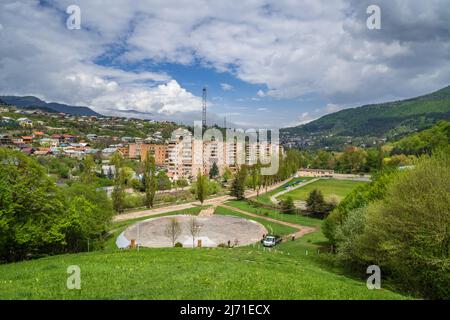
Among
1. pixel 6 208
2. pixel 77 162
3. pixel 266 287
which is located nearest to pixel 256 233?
pixel 6 208

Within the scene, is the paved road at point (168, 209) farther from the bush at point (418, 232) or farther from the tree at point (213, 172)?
the tree at point (213, 172)

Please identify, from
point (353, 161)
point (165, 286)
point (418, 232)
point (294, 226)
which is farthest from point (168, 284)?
point (353, 161)

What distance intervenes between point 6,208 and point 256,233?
3293cm

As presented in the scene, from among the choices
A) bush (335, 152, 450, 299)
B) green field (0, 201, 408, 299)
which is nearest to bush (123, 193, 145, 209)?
green field (0, 201, 408, 299)

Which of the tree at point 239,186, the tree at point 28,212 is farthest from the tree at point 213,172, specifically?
the tree at point 28,212

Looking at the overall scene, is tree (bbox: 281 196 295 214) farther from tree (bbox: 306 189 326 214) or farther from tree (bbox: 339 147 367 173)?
tree (bbox: 339 147 367 173)

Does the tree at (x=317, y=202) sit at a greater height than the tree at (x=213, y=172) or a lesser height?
lesser

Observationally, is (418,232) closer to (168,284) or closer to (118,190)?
(168,284)

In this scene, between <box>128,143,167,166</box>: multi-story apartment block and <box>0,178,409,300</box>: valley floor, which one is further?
<box>128,143,167,166</box>: multi-story apartment block

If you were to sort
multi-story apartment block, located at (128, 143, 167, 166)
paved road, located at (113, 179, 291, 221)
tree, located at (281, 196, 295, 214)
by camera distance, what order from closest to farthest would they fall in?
1. paved road, located at (113, 179, 291, 221)
2. tree, located at (281, 196, 295, 214)
3. multi-story apartment block, located at (128, 143, 167, 166)

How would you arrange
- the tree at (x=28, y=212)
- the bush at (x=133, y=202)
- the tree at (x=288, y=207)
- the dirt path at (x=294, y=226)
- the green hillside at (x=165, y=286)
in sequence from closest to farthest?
the green hillside at (x=165, y=286)
the tree at (x=28, y=212)
the dirt path at (x=294, y=226)
the tree at (x=288, y=207)
the bush at (x=133, y=202)

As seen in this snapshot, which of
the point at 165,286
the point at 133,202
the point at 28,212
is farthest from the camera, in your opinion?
the point at 133,202

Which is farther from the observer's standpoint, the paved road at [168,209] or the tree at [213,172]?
the tree at [213,172]
